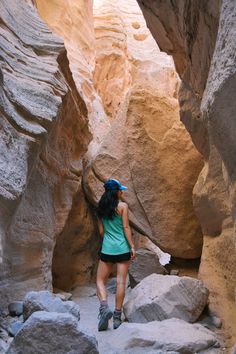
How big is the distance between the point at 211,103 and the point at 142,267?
12.9 ft

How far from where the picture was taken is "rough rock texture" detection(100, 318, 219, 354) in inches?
130

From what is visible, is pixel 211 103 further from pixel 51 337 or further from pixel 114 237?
pixel 114 237

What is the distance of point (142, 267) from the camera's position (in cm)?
602

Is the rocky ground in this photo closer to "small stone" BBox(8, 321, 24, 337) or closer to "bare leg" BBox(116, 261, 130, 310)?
"small stone" BBox(8, 321, 24, 337)

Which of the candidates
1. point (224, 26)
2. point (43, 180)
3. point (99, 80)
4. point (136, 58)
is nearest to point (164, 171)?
point (43, 180)

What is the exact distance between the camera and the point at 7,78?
414 centimetres

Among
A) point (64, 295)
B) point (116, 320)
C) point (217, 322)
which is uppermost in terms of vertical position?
point (116, 320)

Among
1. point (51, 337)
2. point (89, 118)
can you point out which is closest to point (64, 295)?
point (51, 337)

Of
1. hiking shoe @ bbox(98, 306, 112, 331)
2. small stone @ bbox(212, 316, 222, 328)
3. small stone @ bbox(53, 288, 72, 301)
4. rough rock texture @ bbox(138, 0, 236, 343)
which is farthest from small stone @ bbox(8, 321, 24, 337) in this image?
small stone @ bbox(212, 316, 222, 328)

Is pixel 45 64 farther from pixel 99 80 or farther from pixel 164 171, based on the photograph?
pixel 99 80

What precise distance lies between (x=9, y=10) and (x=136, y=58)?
9893 millimetres

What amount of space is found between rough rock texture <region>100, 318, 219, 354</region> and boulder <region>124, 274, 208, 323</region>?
0.33m

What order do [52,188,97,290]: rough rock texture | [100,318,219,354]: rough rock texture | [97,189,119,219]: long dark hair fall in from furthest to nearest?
[52,188,97,290]: rough rock texture, [97,189,119,219]: long dark hair, [100,318,219,354]: rough rock texture

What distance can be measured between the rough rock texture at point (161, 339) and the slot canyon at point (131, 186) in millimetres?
11
